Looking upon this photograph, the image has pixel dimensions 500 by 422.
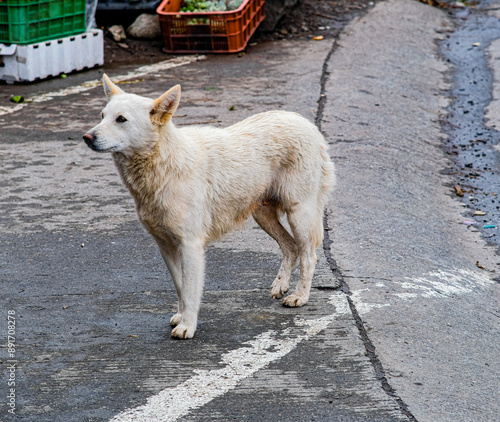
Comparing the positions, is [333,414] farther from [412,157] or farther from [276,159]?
[412,157]

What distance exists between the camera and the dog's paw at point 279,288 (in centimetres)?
470

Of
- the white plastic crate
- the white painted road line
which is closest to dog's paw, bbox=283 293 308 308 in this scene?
the white painted road line

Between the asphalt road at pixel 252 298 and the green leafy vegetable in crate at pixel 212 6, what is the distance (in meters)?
2.66

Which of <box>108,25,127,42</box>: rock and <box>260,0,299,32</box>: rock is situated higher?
<box>260,0,299,32</box>: rock

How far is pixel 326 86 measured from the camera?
952 cm

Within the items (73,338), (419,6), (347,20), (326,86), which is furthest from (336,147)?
(419,6)

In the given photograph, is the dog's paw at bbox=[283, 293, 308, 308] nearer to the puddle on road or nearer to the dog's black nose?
the dog's black nose

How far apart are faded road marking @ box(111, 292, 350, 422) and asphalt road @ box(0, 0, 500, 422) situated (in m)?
0.01

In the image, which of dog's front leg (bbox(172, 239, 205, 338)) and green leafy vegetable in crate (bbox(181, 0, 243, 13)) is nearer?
dog's front leg (bbox(172, 239, 205, 338))

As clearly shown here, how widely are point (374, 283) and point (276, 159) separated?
1.10m

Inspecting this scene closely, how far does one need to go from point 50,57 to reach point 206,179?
20.4 feet

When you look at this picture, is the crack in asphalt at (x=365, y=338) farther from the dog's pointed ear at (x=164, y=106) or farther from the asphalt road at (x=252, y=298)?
the dog's pointed ear at (x=164, y=106)

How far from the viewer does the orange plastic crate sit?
423 inches

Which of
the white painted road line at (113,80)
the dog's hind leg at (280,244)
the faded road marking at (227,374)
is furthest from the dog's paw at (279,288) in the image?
the white painted road line at (113,80)
